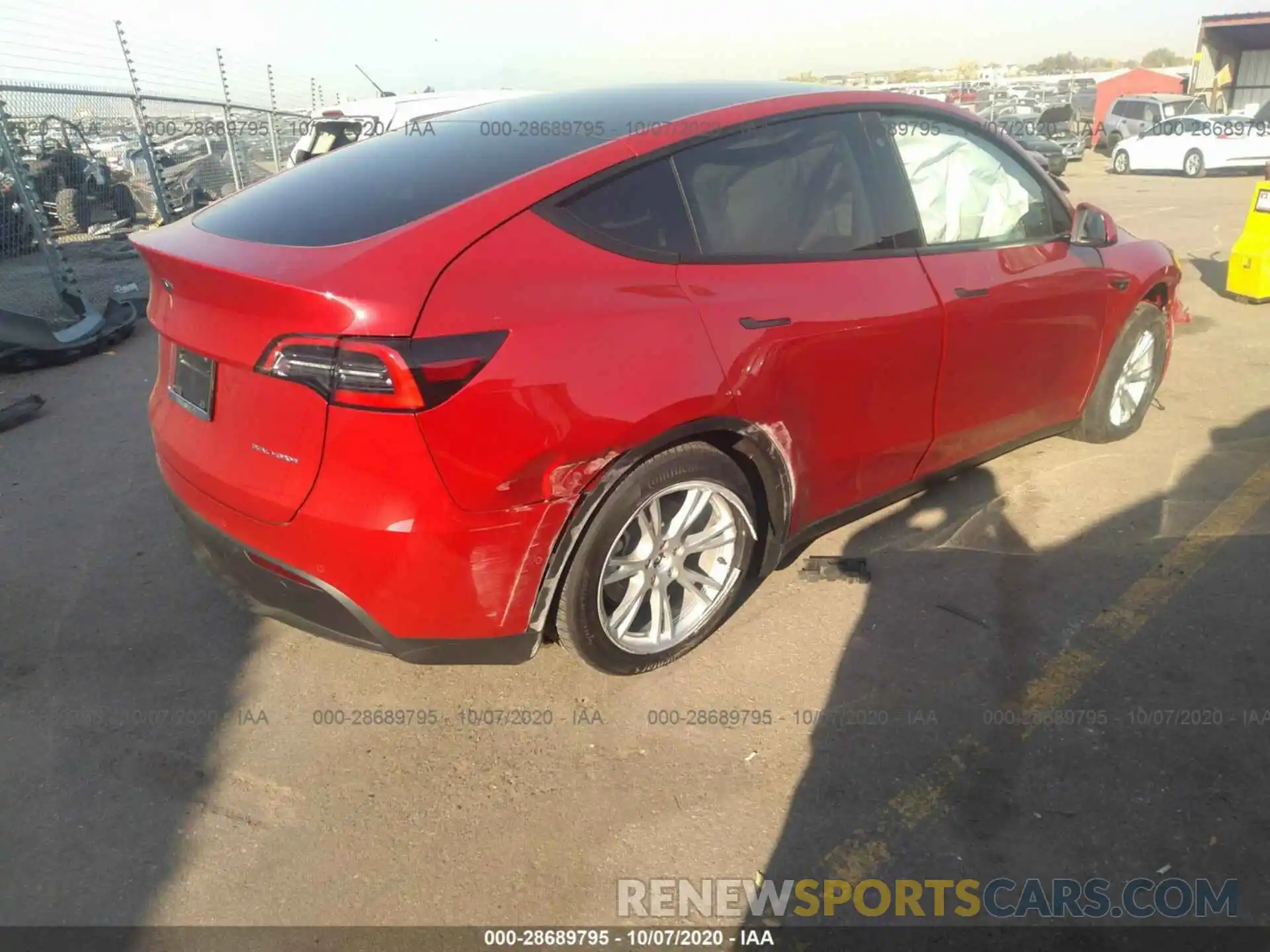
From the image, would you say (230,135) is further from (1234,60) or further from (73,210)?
(1234,60)

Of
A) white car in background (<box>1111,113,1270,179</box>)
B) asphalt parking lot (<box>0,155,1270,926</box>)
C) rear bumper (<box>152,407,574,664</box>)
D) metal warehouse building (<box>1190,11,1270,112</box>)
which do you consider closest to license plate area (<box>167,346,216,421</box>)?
Result: rear bumper (<box>152,407,574,664</box>)

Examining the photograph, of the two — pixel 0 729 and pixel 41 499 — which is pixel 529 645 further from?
pixel 41 499

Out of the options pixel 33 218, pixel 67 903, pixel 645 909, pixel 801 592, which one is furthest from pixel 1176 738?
pixel 33 218

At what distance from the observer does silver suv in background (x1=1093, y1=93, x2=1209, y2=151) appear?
23297 millimetres

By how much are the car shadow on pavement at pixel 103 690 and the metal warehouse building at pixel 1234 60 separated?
112 feet

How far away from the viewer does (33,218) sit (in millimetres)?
7523

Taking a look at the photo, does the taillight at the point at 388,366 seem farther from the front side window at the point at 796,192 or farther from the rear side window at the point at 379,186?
the front side window at the point at 796,192

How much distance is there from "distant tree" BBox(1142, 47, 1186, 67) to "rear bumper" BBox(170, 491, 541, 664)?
91722 mm

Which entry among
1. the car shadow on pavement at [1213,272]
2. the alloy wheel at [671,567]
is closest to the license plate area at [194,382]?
the alloy wheel at [671,567]

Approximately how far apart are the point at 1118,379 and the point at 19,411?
6.06 metres

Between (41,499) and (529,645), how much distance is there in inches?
120

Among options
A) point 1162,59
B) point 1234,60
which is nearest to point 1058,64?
point 1162,59

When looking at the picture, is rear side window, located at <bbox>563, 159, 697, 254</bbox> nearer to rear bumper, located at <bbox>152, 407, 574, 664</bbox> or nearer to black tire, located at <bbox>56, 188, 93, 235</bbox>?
rear bumper, located at <bbox>152, 407, 574, 664</bbox>

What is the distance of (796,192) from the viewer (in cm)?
290
